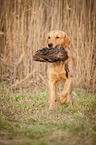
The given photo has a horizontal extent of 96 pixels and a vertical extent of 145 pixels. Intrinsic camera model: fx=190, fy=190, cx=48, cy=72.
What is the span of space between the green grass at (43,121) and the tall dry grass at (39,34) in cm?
85

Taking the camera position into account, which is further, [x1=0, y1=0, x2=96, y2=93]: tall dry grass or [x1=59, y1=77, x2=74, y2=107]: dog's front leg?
[x1=0, y1=0, x2=96, y2=93]: tall dry grass

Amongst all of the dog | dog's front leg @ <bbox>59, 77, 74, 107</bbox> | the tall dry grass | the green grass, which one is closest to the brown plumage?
the dog

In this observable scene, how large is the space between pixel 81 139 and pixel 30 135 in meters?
0.46

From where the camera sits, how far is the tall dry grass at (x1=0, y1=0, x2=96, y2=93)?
417 centimetres

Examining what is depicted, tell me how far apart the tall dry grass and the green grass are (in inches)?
33.6

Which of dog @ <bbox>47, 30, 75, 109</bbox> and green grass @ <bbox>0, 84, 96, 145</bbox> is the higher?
dog @ <bbox>47, 30, 75, 109</bbox>

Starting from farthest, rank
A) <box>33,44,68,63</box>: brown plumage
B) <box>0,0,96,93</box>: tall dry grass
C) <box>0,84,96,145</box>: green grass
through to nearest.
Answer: <box>0,0,96,93</box>: tall dry grass
<box>33,44,68,63</box>: brown plumage
<box>0,84,96,145</box>: green grass

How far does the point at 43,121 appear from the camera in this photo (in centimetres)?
222

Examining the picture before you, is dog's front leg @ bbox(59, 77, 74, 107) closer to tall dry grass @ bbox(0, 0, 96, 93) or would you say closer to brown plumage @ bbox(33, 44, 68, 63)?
brown plumage @ bbox(33, 44, 68, 63)

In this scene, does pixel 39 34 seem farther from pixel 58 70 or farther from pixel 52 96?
pixel 52 96

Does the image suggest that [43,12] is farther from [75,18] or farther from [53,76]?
[53,76]

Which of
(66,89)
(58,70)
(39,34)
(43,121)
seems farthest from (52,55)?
(39,34)

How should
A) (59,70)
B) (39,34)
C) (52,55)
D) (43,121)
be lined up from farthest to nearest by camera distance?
(39,34) → (59,70) → (52,55) → (43,121)

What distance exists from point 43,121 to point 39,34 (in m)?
2.54
